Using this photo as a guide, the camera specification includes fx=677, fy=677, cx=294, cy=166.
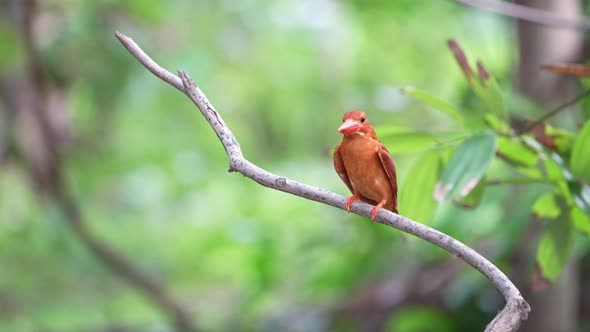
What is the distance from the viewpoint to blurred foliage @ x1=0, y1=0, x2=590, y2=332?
8.18 ft

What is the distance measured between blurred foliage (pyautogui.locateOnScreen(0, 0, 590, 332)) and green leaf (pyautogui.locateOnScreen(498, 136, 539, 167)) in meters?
0.58

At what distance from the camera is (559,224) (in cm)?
109

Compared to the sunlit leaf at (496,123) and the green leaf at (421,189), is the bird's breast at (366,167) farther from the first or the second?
the sunlit leaf at (496,123)

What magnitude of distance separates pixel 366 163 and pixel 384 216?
0.80 feet

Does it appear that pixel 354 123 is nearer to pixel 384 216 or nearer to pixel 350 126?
pixel 350 126

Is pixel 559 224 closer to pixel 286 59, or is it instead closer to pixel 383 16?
pixel 383 16

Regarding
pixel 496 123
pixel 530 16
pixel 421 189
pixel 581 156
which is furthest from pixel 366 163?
pixel 530 16

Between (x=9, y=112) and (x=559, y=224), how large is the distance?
2.44m

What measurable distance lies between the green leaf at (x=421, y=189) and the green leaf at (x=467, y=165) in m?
0.09

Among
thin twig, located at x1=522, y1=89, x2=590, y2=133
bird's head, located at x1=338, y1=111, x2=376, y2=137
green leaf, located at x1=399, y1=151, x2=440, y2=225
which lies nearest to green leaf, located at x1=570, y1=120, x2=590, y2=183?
thin twig, located at x1=522, y1=89, x2=590, y2=133

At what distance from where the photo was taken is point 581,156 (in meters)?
1.02

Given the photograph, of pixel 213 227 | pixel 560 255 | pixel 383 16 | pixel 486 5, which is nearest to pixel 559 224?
pixel 560 255

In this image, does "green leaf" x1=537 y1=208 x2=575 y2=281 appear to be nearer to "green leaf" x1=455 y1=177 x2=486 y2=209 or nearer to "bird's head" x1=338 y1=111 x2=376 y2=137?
"green leaf" x1=455 y1=177 x2=486 y2=209

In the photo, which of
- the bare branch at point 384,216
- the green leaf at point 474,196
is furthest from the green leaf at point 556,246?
the bare branch at point 384,216
